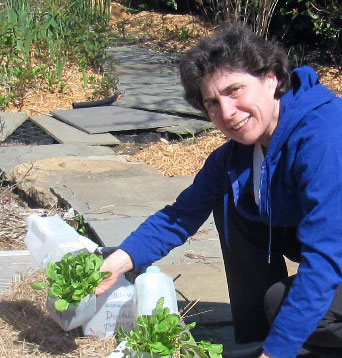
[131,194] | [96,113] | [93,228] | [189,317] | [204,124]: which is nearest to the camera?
[189,317]

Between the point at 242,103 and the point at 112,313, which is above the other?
the point at 242,103

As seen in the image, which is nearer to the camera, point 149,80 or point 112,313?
point 112,313

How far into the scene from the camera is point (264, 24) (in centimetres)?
718

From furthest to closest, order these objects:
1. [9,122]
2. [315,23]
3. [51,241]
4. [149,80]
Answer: [149,80] → [315,23] → [9,122] → [51,241]

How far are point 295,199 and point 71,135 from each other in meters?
3.74

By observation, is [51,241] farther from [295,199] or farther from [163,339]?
[295,199]

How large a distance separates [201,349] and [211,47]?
98 cm

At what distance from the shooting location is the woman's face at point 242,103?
251 centimetres

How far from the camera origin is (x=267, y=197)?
2658mm

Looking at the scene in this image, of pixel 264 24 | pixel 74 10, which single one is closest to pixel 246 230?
pixel 264 24

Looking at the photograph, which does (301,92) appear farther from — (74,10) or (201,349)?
(74,10)

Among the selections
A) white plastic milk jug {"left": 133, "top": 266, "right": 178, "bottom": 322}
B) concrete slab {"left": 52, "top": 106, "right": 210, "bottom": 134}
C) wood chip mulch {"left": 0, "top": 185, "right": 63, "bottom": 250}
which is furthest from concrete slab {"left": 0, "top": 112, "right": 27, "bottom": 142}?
white plastic milk jug {"left": 133, "top": 266, "right": 178, "bottom": 322}

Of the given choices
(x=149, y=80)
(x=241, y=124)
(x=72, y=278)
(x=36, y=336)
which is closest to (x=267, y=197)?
(x=241, y=124)

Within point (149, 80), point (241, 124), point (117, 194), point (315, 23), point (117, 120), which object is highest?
point (241, 124)
